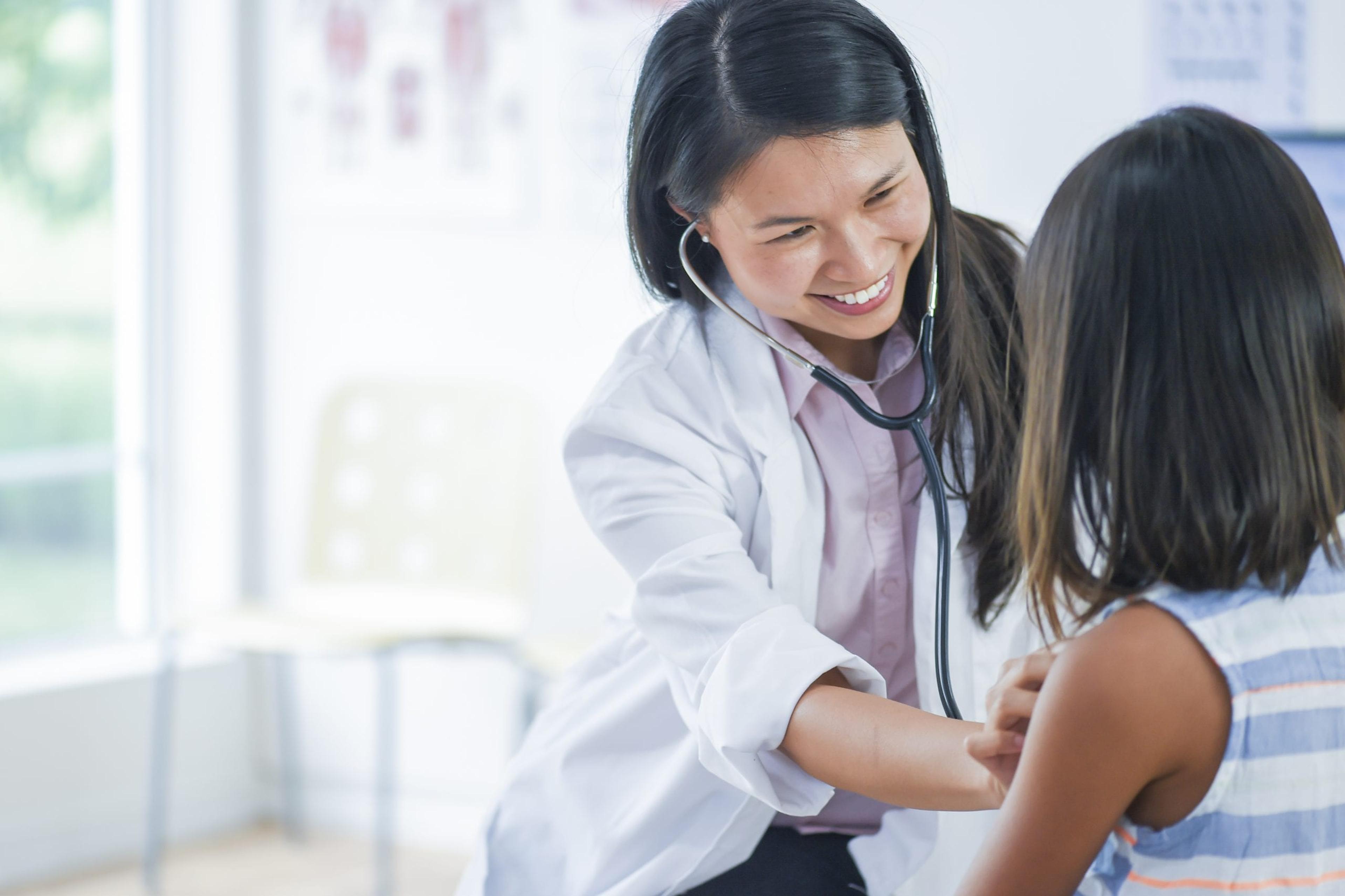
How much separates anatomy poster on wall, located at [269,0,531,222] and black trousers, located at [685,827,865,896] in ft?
5.98

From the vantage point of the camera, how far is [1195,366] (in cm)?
72

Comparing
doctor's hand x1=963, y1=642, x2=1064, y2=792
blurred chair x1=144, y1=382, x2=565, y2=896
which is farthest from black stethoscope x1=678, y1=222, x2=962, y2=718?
blurred chair x1=144, y1=382, x2=565, y2=896

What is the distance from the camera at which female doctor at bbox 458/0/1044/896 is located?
39.6 inches

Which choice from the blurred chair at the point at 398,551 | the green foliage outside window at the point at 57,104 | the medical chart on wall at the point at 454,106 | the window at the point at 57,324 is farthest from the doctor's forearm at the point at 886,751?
the green foliage outside window at the point at 57,104

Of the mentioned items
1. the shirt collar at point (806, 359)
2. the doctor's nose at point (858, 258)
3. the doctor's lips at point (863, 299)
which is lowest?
the shirt collar at point (806, 359)

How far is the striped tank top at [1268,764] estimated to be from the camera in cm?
70

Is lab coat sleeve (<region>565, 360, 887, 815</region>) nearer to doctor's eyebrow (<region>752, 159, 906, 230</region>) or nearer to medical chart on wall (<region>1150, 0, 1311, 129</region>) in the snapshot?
doctor's eyebrow (<region>752, 159, 906, 230</region>)

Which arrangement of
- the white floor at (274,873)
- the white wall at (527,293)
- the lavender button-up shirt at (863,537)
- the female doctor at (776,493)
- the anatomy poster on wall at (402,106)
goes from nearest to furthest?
the female doctor at (776,493), the lavender button-up shirt at (863,537), the white wall at (527,293), the white floor at (274,873), the anatomy poster on wall at (402,106)

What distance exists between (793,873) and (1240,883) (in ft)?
1.50

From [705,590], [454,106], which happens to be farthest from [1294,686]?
[454,106]

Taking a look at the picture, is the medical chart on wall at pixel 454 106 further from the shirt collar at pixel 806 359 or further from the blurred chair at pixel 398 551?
the shirt collar at pixel 806 359

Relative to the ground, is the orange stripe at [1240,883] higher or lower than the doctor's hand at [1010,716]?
lower

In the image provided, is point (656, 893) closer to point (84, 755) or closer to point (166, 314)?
point (84, 755)

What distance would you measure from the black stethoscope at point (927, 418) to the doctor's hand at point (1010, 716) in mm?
165
